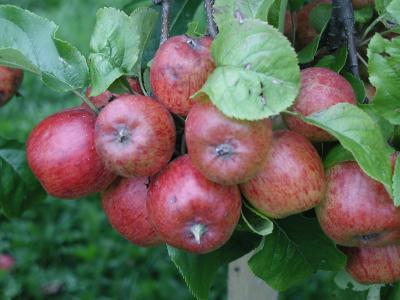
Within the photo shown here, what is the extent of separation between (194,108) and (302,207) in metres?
0.20

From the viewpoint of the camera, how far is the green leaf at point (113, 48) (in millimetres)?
958

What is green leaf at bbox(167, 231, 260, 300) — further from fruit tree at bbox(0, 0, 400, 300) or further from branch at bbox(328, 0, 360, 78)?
branch at bbox(328, 0, 360, 78)

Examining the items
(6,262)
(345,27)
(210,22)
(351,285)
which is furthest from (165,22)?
(6,262)

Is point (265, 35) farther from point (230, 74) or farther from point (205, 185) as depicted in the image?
point (205, 185)

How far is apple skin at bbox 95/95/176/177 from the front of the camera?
0.88 m

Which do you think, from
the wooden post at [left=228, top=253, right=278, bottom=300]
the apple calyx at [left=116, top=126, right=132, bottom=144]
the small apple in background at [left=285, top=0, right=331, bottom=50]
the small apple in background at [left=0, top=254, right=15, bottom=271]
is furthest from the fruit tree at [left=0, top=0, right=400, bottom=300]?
the small apple in background at [left=0, top=254, right=15, bottom=271]

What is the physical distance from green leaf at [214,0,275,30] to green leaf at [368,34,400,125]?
15 cm

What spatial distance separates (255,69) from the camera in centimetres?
85

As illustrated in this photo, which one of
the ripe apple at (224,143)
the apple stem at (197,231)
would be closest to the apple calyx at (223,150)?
the ripe apple at (224,143)

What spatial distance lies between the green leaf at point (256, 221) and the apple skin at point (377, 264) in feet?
0.64

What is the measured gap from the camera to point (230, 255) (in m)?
1.15

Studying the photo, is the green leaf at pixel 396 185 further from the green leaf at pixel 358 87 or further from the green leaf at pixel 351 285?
the green leaf at pixel 351 285

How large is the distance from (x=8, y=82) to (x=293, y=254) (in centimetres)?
60

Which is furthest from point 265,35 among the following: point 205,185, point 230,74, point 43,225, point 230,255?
point 43,225
